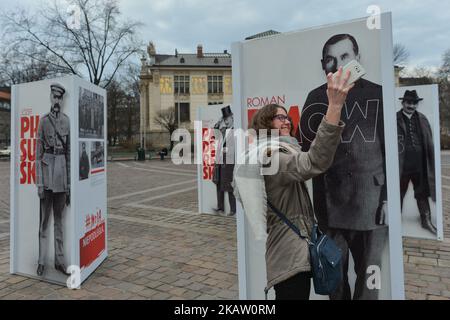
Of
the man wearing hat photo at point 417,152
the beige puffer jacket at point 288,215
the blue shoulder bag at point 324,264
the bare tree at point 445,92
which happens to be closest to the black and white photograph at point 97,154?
the beige puffer jacket at point 288,215

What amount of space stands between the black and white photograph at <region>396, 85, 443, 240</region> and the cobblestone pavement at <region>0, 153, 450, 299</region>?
334 millimetres

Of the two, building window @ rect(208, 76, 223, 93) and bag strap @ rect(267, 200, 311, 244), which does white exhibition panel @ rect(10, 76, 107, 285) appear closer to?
bag strap @ rect(267, 200, 311, 244)

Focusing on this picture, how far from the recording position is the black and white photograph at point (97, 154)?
4.50 meters

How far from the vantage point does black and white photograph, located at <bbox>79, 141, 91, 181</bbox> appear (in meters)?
4.12

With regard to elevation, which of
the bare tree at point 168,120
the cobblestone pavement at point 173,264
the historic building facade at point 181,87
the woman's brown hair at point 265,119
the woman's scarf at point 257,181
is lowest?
the cobblestone pavement at point 173,264

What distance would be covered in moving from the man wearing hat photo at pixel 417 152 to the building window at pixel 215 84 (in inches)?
2254

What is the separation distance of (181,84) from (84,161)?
59825 mm

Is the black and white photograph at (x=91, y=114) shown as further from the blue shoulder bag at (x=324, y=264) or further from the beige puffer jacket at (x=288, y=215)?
the blue shoulder bag at (x=324, y=264)

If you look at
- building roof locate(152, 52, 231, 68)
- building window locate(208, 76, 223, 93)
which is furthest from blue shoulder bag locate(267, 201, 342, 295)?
building roof locate(152, 52, 231, 68)

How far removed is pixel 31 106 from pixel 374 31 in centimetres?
382

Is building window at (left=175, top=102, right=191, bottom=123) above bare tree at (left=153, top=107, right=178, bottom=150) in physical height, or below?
above

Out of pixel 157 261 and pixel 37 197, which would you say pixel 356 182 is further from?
pixel 37 197

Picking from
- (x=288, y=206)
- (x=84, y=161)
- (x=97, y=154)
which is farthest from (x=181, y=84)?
(x=288, y=206)

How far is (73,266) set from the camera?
157 inches
